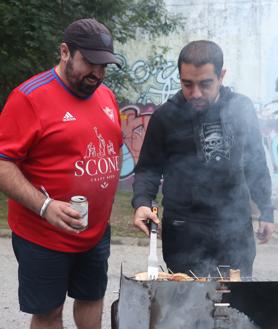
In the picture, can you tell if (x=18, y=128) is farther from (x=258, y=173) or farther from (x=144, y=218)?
(x=258, y=173)

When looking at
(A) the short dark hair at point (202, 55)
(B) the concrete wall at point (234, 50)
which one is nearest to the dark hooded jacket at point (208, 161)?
(A) the short dark hair at point (202, 55)

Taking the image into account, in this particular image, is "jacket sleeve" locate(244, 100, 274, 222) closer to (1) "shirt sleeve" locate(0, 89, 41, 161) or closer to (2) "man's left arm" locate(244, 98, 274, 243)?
(2) "man's left arm" locate(244, 98, 274, 243)

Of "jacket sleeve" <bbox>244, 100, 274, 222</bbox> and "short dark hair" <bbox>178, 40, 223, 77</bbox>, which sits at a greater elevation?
"short dark hair" <bbox>178, 40, 223, 77</bbox>

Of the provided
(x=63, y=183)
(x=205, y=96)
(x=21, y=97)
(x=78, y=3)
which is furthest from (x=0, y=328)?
(x=78, y=3)

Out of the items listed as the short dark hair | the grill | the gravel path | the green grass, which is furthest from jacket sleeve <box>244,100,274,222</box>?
the green grass

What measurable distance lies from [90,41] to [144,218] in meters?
0.93

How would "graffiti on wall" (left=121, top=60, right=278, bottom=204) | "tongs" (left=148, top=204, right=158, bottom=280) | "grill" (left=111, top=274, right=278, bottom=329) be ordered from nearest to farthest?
"grill" (left=111, top=274, right=278, bottom=329) → "tongs" (left=148, top=204, right=158, bottom=280) → "graffiti on wall" (left=121, top=60, right=278, bottom=204)

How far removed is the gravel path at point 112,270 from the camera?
14.0 ft

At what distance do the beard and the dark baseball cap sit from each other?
0.10m

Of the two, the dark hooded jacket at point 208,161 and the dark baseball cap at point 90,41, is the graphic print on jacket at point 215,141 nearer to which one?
the dark hooded jacket at point 208,161

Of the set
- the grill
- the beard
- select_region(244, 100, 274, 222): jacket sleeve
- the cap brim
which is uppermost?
the cap brim

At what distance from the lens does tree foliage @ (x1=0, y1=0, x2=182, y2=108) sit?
305 inches

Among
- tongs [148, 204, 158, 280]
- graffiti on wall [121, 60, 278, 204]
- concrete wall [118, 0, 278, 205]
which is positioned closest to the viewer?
tongs [148, 204, 158, 280]

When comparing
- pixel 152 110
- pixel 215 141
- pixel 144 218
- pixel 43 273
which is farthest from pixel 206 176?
pixel 152 110
